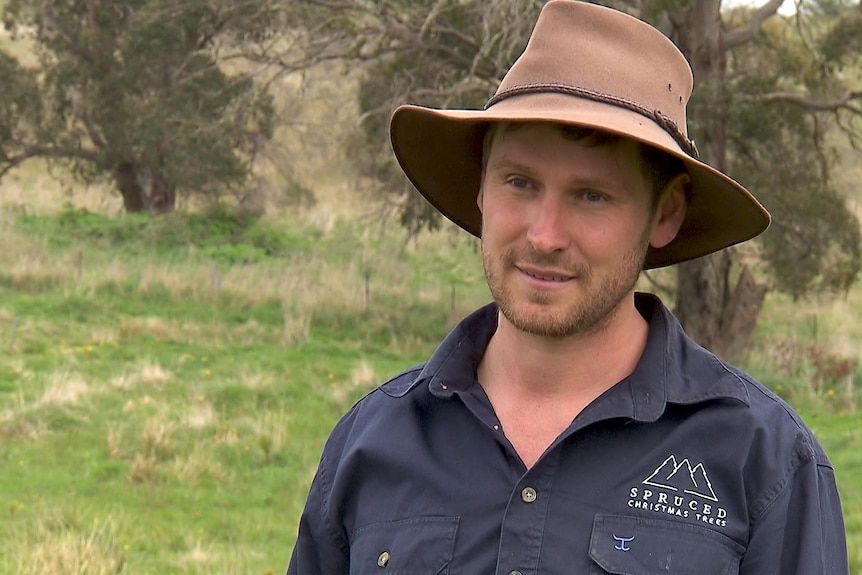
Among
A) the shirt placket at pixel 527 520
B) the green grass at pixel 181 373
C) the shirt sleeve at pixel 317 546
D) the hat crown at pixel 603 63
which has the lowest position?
the green grass at pixel 181 373

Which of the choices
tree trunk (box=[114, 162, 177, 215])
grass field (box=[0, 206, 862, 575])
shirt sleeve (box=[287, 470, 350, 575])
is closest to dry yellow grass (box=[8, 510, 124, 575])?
grass field (box=[0, 206, 862, 575])

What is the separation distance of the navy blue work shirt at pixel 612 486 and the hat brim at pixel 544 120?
25cm

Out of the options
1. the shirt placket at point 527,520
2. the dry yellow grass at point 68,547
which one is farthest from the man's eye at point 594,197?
the dry yellow grass at point 68,547

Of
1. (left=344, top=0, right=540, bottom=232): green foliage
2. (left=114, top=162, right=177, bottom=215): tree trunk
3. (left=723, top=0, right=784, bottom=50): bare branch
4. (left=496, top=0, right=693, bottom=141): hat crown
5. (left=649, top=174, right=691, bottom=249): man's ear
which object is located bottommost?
(left=114, top=162, right=177, bottom=215): tree trunk

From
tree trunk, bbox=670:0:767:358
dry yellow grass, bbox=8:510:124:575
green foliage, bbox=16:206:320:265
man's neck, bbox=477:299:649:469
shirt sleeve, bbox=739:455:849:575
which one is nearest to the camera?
shirt sleeve, bbox=739:455:849:575

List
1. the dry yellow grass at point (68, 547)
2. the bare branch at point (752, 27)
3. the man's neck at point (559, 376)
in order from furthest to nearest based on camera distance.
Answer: the bare branch at point (752, 27) → the dry yellow grass at point (68, 547) → the man's neck at point (559, 376)

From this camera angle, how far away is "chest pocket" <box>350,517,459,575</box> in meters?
2.20

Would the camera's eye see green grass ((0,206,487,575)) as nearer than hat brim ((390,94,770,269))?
No

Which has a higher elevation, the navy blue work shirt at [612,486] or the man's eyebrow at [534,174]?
the man's eyebrow at [534,174]

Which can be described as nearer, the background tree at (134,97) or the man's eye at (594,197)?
the man's eye at (594,197)

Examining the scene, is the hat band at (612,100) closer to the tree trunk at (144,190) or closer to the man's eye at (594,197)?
the man's eye at (594,197)

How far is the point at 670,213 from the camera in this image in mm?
2443

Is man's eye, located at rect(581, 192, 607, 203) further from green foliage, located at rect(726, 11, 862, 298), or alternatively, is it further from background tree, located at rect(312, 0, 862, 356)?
green foliage, located at rect(726, 11, 862, 298)

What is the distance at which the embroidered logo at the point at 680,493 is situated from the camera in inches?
81.7
